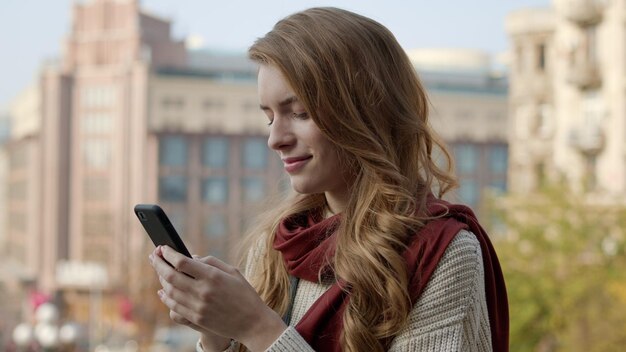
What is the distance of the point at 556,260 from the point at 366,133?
54.5 feet

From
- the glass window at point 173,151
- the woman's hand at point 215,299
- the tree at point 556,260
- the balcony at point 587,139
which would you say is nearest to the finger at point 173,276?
the woman's hand at point 215,299

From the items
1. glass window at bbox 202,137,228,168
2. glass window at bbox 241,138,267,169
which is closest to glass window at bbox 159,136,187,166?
glass window at bbox 202,137,228,168

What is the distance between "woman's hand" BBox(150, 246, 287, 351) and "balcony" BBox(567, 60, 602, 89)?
63.8 ft

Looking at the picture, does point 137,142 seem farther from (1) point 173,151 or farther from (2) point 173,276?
(2) point 173,276

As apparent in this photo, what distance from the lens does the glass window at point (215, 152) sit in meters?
60.7

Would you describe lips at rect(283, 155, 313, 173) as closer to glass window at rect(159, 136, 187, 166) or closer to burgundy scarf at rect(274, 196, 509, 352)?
burgundy scarf at rect(274, 196, 509, 352)

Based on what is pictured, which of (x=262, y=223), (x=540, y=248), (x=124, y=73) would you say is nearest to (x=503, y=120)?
(x=124, y=73)

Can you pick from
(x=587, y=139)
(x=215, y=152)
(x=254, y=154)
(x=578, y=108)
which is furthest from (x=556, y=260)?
(x=215, y=152)

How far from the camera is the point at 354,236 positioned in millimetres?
1857

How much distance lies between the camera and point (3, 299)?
65.9 metres

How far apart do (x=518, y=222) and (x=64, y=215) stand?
4945cm

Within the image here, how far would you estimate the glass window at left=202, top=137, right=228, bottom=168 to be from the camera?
6072 centimetres

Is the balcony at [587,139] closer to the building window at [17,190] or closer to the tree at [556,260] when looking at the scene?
the tree at [556,260]

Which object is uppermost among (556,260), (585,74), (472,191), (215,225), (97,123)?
(585,74)
